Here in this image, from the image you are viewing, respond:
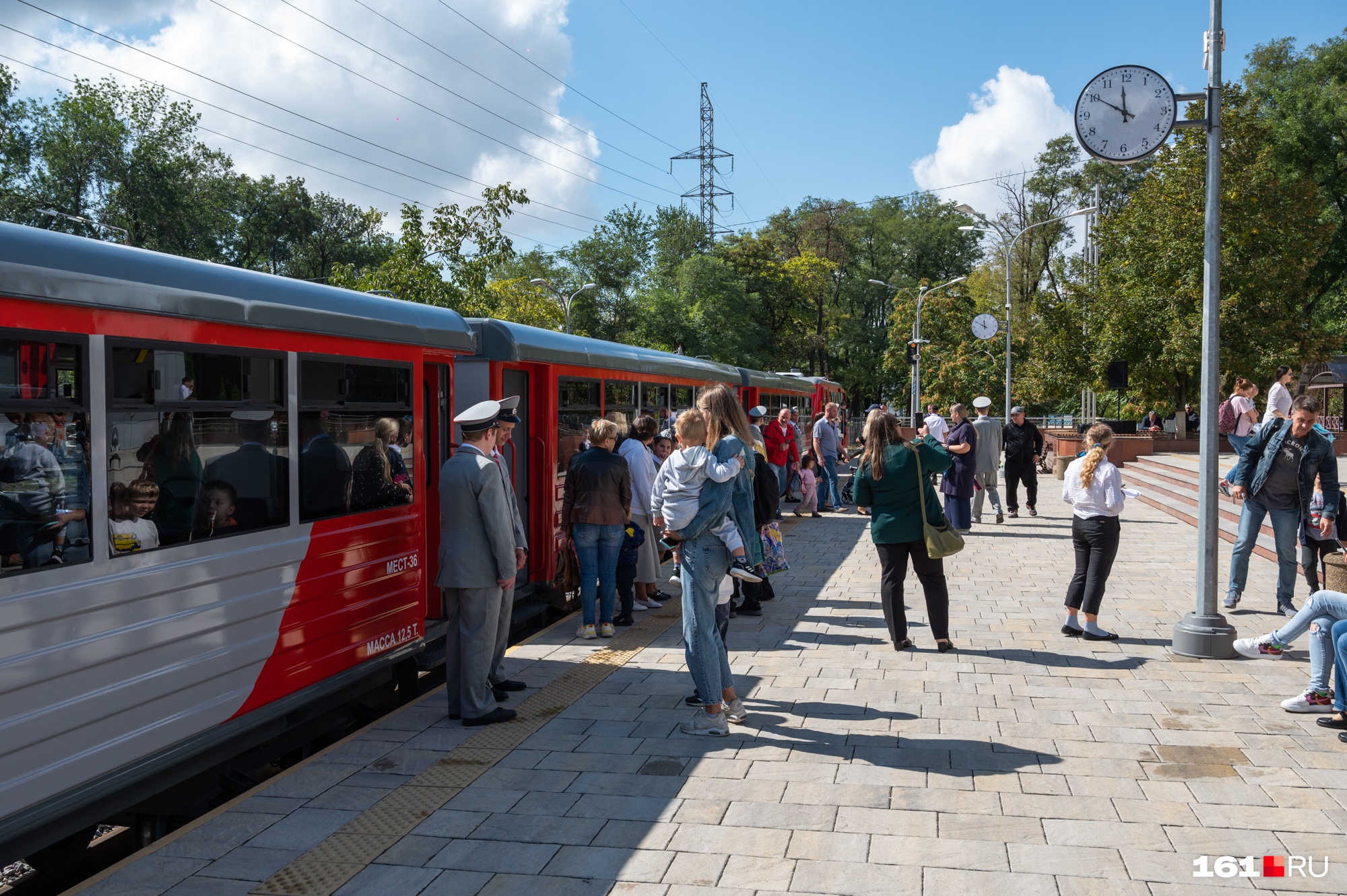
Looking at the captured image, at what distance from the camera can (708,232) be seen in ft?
202

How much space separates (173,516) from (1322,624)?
19.5ft

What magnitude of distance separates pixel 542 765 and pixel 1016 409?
12.7m

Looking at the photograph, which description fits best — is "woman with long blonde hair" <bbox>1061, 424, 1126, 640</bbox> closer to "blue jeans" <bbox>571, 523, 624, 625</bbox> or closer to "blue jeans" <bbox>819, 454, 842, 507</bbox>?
"blue jeans" <bbox>571, 523, 624, 625</bbox>

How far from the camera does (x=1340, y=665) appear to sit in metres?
5.57

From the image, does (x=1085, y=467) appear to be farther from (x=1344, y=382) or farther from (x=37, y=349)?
(x=1344, y=382)

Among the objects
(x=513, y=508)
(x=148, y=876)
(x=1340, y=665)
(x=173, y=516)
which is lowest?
(x=148, y=876)

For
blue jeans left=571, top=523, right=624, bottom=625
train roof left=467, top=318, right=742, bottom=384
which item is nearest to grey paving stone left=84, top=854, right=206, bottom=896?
blue jeans left=571, top=523, right=624, bottom=625

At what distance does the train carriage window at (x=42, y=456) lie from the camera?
371 centimetres

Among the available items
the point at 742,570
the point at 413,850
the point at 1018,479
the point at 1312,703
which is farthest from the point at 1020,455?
the point at 413,850

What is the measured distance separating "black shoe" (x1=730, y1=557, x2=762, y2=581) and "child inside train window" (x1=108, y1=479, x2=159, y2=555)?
2.89 meters

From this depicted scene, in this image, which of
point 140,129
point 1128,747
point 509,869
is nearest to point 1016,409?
point 1128,747

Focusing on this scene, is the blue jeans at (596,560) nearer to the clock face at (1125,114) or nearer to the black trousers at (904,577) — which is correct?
the black trousers at (904,577)

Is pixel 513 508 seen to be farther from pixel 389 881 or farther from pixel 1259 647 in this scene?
pixel 1259 647

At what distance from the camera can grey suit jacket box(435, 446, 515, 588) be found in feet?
19.2
